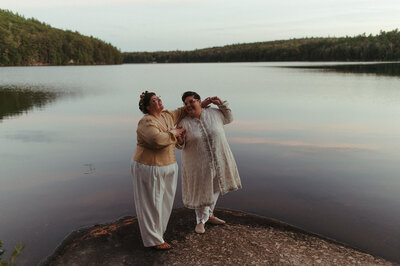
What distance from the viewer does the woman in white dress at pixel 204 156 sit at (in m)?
4.70

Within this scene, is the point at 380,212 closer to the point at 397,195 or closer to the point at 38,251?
the point at 397,195

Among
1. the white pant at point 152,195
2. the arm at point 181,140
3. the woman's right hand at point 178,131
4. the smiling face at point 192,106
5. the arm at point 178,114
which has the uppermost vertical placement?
the smiling face at point 192,106

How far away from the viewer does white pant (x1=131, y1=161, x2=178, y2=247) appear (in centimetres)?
426

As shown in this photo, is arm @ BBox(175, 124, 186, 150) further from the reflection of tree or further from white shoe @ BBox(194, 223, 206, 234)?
the reflection of tree

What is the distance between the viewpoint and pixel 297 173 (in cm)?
909

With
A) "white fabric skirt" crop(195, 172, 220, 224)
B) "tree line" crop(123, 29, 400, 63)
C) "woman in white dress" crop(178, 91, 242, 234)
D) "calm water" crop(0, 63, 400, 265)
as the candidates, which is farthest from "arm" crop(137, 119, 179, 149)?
"tree line" crop(123, 29, 400, 63)

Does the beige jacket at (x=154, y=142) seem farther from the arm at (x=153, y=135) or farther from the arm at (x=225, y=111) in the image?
the arm at (x=225, y=111)

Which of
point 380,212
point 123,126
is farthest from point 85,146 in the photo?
point 380,212

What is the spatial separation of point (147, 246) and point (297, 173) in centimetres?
569

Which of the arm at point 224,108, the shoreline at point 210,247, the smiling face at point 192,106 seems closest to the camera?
the shoreline at point 210,247

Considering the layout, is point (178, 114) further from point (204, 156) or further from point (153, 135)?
point (153, 135)

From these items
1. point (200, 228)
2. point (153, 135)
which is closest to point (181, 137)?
point (153, 135)

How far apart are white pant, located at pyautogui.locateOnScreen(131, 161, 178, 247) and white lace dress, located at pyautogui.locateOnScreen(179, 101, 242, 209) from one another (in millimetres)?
395

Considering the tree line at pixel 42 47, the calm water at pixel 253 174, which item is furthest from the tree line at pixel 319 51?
the calm water at pixel 253 174
